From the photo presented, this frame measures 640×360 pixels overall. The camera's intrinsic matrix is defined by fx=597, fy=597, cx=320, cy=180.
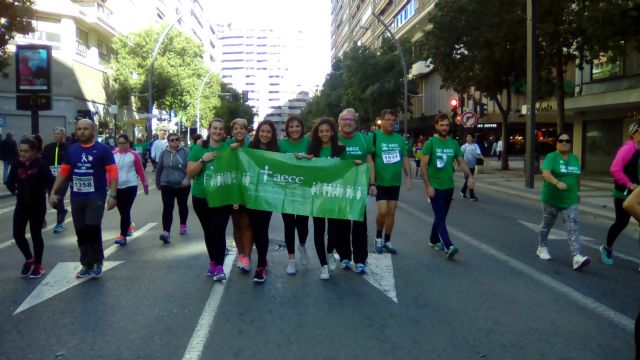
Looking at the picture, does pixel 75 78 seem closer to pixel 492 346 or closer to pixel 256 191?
pixel 256 191

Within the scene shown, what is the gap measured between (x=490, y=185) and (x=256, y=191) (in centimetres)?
1515

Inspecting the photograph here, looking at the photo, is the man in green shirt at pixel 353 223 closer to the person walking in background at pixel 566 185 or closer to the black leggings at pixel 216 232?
the black leggings at pixel 216 232

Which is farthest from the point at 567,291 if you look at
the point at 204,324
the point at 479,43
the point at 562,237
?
the point at 479,43

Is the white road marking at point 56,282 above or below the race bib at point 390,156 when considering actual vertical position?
below

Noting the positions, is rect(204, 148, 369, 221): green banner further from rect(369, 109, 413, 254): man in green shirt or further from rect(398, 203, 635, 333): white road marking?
rect(398, 203, 635, 333): white road marking

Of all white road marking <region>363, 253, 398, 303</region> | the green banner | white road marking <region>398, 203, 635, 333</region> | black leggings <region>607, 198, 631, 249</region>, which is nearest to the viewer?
white road marking <region>398, 203, 635, 333</region>

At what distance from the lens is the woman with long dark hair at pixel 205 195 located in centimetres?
650

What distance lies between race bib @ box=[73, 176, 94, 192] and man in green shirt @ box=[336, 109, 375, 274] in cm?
273

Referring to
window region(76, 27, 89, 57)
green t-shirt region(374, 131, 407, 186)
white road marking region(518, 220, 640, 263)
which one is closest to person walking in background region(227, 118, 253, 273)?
green t-shirt region(374, 131, 407, 186)

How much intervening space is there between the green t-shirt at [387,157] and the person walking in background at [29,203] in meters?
4.03

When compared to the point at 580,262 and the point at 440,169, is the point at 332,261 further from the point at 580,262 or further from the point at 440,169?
the point at 580,262

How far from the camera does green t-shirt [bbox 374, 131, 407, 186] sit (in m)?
7.66

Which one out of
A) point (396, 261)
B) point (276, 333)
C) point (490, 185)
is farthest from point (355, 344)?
point (490, 185)

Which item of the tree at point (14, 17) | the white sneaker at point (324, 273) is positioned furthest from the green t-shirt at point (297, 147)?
the tree at point (14, 17)
